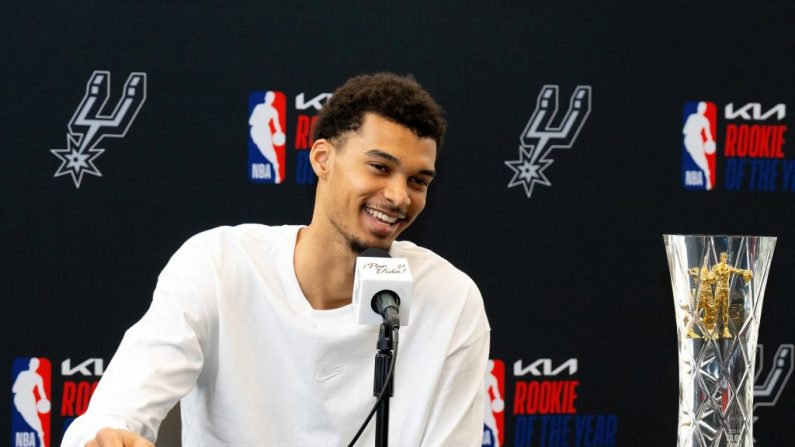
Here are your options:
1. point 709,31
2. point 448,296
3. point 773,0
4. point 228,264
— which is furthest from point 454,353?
point 773,0

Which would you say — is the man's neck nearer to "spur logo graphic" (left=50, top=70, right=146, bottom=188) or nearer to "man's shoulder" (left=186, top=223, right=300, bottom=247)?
"man's shoulder" (left=186, top=223, right=300, bottom=247)

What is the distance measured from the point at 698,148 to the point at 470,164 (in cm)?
77

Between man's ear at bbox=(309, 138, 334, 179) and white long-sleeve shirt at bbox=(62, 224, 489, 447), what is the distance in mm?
190

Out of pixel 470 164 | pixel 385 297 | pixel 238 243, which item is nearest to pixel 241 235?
pixel 238 243

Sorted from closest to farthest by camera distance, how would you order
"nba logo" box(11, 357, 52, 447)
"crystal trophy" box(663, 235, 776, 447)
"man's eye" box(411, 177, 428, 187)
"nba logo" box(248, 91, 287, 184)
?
"crystal trophy" box(663, 235, 776, 447) < "man's eye" box(411, 177, 428, 187) < "nba logo" box(11, 357, 52, 447) < "nba logo" box(248, 91, 287, 184)

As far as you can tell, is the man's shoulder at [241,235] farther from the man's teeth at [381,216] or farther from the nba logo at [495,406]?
the nba logo at [495,406]

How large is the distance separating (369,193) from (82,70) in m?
1.36

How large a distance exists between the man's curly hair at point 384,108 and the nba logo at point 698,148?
4.69ft

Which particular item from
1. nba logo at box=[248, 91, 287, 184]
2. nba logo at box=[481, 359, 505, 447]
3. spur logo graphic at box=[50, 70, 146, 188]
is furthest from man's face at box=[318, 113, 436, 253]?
nba logo at box=[481, 359, 505, 447]

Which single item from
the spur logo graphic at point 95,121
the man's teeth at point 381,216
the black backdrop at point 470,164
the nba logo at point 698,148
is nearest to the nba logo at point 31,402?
the black backdrop at point 470,164

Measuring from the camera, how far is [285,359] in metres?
1.75

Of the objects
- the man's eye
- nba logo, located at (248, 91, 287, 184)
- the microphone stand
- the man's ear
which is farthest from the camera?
nba logo, located at (248, 91, 287, 184)

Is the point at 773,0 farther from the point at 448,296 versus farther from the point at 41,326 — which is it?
the point at 41,326

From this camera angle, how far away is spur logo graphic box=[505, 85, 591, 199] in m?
2.94
